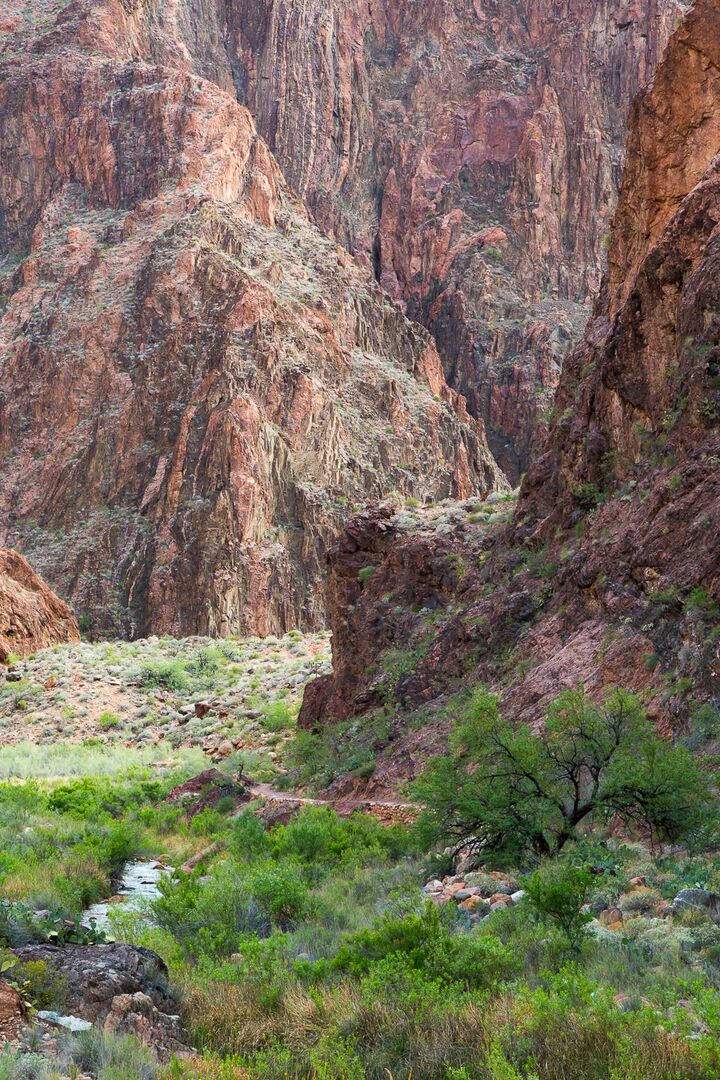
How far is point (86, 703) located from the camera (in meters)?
38.6

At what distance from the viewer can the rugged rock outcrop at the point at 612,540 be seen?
585 inches

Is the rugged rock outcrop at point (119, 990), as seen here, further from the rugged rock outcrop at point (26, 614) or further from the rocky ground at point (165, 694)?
the rugged rock outcrop at point (26, 614)

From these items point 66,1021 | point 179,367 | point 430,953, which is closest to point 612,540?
point 430,953

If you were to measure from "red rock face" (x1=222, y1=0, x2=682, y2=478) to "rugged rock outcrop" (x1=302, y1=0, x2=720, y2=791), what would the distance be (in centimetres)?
7776

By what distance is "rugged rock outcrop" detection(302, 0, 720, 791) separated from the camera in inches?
585

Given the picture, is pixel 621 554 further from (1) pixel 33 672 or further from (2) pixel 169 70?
(2) pixel 169 70

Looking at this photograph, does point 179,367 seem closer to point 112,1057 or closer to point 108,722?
point 108,722

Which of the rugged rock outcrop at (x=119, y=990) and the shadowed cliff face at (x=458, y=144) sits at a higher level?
the shadowed cliff face at (x=458, y=144)

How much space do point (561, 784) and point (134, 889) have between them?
6277mm

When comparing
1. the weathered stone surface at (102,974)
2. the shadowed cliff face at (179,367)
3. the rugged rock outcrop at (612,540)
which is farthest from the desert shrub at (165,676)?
the weathered stone surface at (102,974)

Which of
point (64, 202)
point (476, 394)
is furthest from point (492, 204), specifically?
point (64, 202)

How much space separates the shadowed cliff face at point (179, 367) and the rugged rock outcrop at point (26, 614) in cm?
1499

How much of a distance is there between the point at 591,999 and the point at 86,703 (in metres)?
34.4

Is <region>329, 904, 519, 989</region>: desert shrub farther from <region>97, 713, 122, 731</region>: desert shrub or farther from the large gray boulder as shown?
<region>97, 713, 122, 731</region>: desert shrub
